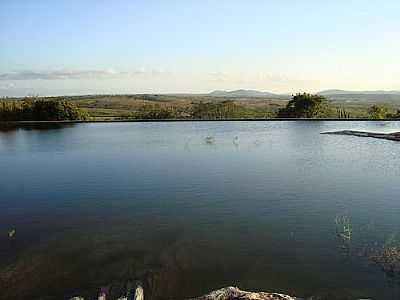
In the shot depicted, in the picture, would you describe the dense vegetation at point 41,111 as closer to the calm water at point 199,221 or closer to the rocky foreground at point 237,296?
the calm water at point 199,221

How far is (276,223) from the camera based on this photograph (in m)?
6.61

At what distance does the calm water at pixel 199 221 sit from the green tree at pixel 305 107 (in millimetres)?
13790

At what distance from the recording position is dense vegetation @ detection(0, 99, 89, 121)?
30219mm

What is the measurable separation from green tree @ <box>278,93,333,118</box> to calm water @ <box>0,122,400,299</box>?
45.2ft

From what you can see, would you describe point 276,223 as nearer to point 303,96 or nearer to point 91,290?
point 91,290

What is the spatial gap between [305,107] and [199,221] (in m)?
23.1

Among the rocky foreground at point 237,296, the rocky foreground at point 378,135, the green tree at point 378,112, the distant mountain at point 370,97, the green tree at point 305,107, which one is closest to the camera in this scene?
the rocky foreground at point 237,296

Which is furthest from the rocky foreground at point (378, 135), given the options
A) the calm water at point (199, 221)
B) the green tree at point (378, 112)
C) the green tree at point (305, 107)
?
the green tree at point (378, 112)

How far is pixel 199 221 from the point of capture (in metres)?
6.89

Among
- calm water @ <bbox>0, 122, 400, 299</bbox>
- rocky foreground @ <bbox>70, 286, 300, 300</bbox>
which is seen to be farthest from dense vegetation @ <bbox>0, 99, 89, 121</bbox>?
rocky foreground @ <bbox>70, 286, 300, 300</bbox>

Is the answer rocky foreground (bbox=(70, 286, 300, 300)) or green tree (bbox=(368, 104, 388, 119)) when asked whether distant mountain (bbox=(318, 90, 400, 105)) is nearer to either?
green tree (bbox=(368, 104, 388, 119))

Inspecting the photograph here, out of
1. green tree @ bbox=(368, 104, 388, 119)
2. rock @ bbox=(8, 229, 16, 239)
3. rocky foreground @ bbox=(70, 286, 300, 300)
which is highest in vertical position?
green tree @ bbox=(368, 104, 388, 119)

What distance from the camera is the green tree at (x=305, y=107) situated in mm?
28122

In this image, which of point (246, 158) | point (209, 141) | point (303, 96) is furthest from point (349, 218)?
point (303, 96)
